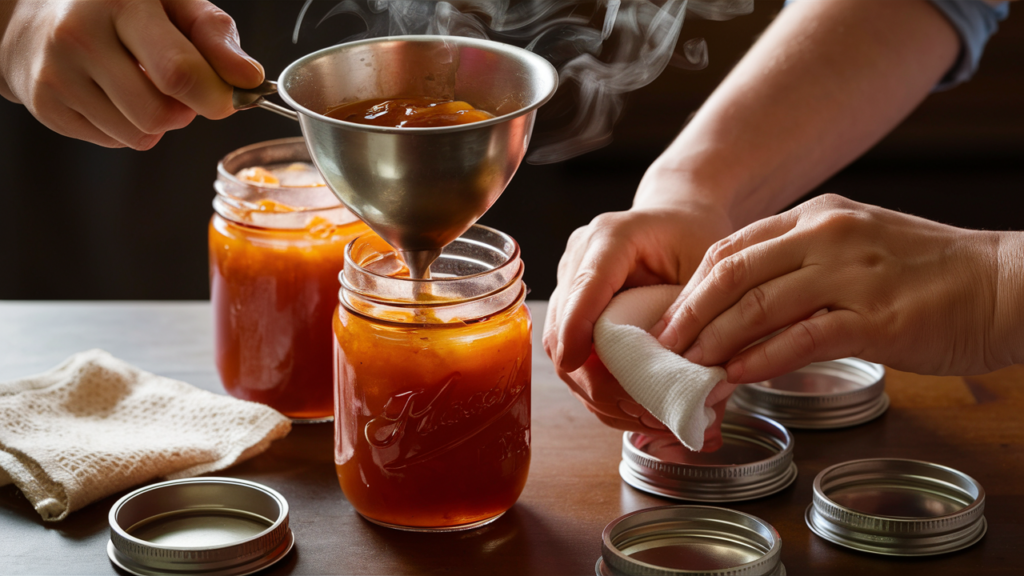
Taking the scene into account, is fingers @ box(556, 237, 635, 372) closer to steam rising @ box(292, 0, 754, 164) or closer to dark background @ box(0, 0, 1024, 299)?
steam rising @ box(292, 0, 754, 164)

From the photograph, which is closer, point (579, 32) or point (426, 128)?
point (426, 128)

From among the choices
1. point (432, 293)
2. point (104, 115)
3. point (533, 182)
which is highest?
point (104, 115)

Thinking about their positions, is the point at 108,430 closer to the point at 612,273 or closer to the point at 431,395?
the point at 431,395

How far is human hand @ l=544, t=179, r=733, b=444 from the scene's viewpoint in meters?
1.06

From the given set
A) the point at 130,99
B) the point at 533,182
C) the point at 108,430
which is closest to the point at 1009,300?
the point at 130,99

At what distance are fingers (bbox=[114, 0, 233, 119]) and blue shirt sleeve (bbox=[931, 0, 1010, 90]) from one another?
1185 millimetres

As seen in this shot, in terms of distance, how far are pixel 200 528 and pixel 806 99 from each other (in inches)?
41.3

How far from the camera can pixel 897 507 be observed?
3.41 feet

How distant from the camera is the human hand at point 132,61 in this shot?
3.10ft

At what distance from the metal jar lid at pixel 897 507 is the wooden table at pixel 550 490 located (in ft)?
0.04

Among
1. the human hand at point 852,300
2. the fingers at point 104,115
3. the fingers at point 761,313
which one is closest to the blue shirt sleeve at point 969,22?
the human hand at point 852,300

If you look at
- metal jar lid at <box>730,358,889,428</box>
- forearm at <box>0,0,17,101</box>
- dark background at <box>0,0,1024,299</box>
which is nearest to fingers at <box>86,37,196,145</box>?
forearm at <box>0,0,17,101</box>

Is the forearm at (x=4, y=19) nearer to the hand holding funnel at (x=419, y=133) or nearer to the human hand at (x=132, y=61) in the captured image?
the human hand at (x=132, y=61)

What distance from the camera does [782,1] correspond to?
9.80ft
